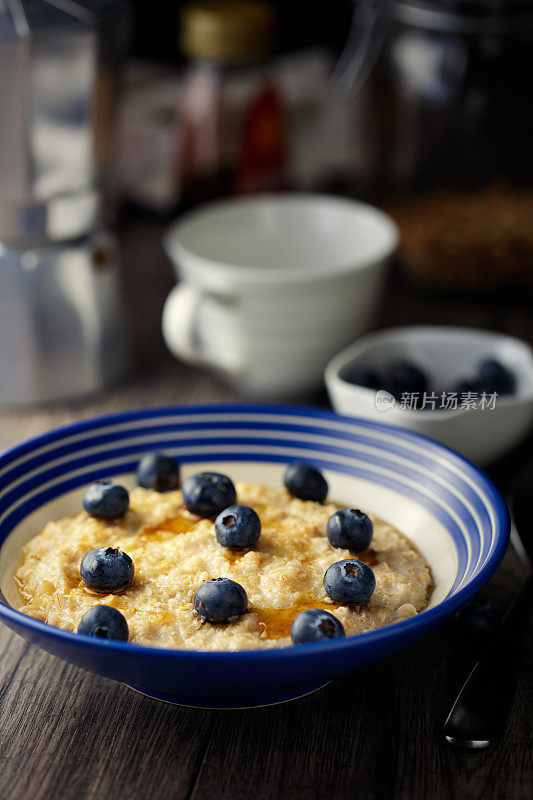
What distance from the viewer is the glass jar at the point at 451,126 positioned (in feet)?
4.40

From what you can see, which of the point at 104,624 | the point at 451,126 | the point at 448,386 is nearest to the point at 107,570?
the point at 104,624

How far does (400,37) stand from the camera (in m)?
1.39

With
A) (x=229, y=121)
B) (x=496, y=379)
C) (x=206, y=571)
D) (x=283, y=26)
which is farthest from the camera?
(x=283, y=26)

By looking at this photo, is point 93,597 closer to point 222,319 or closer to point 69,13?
point 222,319

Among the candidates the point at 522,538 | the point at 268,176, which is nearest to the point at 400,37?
the point at 268,176

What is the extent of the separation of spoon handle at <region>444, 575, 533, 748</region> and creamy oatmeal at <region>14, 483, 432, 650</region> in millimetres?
72

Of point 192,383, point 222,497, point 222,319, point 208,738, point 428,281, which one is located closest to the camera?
point 208,738

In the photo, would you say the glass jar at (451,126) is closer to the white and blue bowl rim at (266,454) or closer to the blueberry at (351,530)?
the white and blue bowl rim at (266,454)

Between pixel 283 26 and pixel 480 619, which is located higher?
pixel 283 26

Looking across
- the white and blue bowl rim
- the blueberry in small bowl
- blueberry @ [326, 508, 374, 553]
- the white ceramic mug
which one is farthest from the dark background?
blueberry @ [326, 508, 374, 553]

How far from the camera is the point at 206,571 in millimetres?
745

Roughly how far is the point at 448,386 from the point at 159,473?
449mm

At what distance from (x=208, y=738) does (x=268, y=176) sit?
1.16 meters

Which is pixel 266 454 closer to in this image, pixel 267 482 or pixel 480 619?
pixel 267 482
